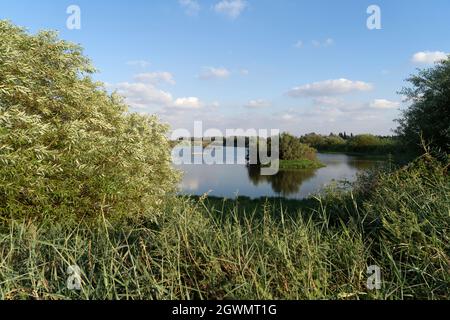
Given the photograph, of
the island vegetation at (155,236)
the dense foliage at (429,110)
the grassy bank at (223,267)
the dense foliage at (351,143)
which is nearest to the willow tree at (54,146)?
the island vegetation at (155,236)

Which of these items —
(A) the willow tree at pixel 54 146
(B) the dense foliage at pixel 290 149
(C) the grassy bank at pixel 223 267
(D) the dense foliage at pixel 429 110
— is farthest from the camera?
(B) the dense foliage at pixel 290 149

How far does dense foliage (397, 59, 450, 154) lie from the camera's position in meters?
15.5

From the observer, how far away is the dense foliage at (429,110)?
15.5 m

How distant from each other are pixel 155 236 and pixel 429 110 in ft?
56.6

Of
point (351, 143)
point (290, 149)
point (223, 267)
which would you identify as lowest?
point (223, 267)

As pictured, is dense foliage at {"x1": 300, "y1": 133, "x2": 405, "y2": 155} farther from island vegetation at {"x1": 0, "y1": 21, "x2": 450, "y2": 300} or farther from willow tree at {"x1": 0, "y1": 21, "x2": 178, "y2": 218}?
island vegetation at {"x1": 0, "y1": 21, "x2": 450, "y2": 300}

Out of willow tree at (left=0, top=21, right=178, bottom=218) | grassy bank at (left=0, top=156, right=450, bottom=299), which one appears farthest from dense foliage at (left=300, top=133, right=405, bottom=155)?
grassy bank at (left=0, top=156, right=450, bottom=299)

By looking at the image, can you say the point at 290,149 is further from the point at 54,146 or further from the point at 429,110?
the point at 54,146

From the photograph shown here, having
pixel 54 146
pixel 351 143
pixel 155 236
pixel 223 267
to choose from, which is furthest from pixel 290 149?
pixel 223 267

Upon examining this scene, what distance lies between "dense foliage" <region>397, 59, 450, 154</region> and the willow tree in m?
13.6

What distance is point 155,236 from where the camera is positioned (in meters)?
3.86

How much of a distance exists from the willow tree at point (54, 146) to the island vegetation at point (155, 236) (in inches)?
1.4

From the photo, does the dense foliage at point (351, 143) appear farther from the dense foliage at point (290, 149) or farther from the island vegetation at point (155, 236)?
the island vegetation at point (155, 236)

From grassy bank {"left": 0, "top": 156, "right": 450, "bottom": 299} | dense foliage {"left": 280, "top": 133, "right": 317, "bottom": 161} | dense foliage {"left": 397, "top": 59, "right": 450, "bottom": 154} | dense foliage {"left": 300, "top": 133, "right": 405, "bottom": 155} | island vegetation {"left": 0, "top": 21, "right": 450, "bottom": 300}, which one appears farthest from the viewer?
dense foliage {"left": 300, "top": 133, "right": 405, "bottom": 155}
